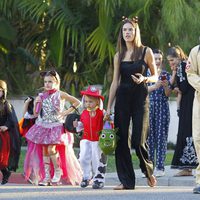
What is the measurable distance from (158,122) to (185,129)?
425mm

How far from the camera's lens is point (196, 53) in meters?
10.6

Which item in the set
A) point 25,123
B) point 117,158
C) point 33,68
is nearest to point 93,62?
point 33,68

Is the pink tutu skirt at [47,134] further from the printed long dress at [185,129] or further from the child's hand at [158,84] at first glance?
the printed long dress at [185,129]

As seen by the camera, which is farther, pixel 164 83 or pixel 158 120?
pixel 158 120

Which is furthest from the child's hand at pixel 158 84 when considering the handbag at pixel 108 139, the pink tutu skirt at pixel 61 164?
the handbag at pixel 108 139

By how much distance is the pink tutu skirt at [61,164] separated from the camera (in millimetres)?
12469

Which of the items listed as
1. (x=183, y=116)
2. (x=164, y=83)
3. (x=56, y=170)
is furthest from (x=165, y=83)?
(x=56, y=170)

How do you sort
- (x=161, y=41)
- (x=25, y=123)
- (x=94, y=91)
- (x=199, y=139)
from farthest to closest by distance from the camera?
1. (x=161, y=41)
2. (x=25, y=123)
3. (x=94, y=91)
4. (x=199, y=139)

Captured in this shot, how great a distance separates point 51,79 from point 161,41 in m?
8.34

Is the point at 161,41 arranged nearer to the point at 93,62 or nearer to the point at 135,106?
the point at 93,62

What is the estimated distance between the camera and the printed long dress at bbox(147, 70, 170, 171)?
43.2ft

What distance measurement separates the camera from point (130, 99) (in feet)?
35.8

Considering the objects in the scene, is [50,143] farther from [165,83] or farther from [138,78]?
[138,78]

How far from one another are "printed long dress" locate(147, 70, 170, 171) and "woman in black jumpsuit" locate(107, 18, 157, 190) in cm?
210
